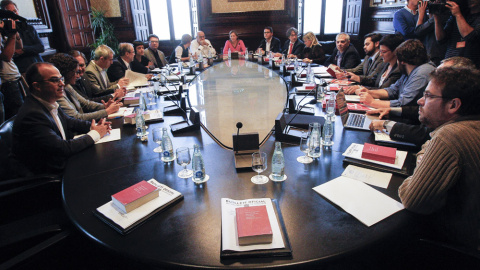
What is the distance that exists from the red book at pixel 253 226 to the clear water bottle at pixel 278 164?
0.32m

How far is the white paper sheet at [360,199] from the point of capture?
3.76ft

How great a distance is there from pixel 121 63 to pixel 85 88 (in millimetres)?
1063

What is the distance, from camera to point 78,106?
2.61 m

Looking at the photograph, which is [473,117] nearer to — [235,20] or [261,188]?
[261,188]

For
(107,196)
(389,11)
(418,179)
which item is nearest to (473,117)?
(418,179)

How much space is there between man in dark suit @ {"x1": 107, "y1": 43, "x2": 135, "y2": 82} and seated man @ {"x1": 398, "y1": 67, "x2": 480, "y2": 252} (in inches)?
145

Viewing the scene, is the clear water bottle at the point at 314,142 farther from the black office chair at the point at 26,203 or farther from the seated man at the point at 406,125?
the black office chair at the point at 26,203

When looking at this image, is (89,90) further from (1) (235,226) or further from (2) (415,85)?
(2) (415,85)

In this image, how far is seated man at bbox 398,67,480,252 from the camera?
1073 mm

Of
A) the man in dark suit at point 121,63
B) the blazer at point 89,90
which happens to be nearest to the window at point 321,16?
the man in dark suit at point 121,63

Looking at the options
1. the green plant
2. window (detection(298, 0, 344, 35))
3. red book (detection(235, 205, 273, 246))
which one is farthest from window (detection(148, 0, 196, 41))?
red book (detection(235, 205, 273, 246))

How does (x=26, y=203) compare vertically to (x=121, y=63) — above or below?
below

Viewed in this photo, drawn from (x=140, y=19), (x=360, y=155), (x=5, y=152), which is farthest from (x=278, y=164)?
(x=140, y=19)

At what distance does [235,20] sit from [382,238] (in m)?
7.67
